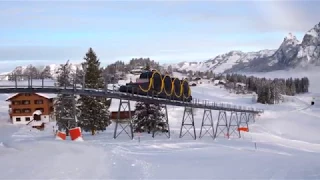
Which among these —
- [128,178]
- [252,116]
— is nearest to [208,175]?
[128,178]

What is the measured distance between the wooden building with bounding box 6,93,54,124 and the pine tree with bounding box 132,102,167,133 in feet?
116

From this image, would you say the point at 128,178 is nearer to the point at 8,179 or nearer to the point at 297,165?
the point at 8,179

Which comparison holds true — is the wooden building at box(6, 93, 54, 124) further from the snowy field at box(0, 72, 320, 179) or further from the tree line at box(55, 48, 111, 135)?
the snowy field at box(0, 72, 320, 179)

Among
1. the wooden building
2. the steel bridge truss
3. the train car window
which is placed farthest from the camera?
the wooden building

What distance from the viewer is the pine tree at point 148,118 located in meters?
44.5

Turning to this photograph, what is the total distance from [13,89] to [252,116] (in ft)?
206

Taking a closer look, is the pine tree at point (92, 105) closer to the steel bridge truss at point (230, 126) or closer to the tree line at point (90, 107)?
the tree line at point (90, 107)

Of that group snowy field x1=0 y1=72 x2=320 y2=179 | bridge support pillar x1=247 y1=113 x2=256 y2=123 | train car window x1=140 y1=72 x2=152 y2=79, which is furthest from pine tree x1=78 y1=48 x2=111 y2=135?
bridge support pillar x1=247 y1=113 x2=256 y2=123

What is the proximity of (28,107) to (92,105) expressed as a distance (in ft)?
120

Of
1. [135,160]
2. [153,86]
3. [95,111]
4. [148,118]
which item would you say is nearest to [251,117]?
[148,118]

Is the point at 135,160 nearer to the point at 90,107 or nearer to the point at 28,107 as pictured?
the point at 90,107

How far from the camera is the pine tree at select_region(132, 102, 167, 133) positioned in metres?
44.5

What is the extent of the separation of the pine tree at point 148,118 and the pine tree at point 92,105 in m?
4.04

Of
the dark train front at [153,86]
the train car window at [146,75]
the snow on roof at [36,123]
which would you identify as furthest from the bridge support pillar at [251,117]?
the train car window at [146,75]
